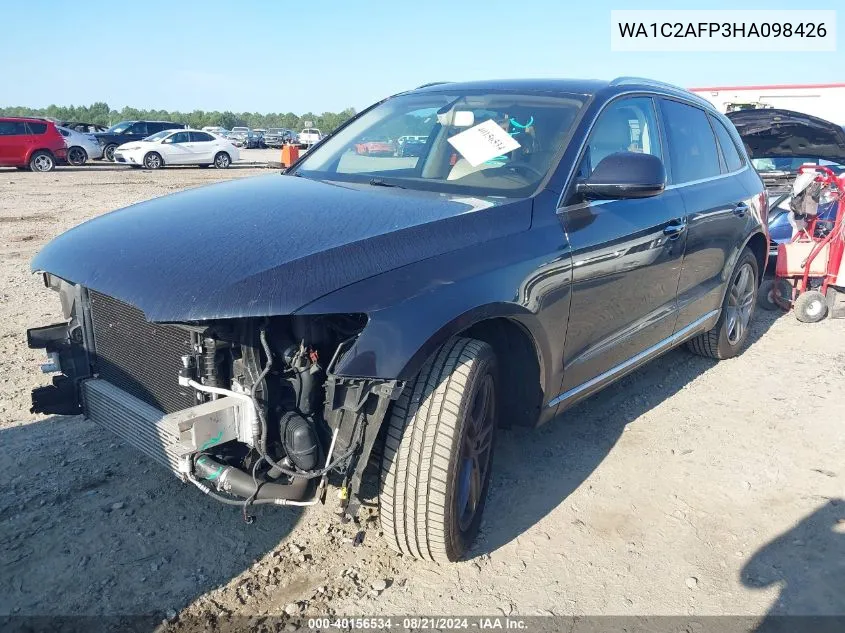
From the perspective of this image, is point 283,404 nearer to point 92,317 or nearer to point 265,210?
point 265,210

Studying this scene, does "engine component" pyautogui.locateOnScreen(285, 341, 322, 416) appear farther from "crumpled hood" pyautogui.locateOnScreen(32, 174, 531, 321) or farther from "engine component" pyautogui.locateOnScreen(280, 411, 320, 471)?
"crumpled hood" pyautogui.locateOnScreen(32, 174, 531, 321)

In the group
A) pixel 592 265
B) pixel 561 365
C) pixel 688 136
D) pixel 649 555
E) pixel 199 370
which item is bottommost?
pixel 649 555

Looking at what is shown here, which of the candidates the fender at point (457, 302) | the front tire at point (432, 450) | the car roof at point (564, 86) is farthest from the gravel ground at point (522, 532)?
the car roof at point (564, 86)

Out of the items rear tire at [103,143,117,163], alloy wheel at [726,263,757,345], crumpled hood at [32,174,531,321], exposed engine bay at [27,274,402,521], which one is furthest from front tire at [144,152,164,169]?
exposed engine bay at [27,274,402,521]

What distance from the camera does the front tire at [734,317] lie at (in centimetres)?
492

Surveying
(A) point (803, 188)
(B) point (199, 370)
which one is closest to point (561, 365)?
(B) point (199, 370)

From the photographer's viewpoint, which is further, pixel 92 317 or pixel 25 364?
pixel 25 364

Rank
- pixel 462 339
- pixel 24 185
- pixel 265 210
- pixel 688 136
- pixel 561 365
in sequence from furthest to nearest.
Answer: pixel 24 185 < pixel 688 136 < pixel 561 365 < pixel 265 210 < pixel 462 339

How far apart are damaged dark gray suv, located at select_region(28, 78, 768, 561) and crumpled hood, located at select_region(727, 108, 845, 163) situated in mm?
4469

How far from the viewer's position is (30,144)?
1992 cm

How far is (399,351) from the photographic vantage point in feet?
7.27

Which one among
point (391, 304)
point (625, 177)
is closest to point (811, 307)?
point (625, 177)

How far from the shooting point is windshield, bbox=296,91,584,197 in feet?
10.4

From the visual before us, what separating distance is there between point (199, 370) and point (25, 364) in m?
2.76
